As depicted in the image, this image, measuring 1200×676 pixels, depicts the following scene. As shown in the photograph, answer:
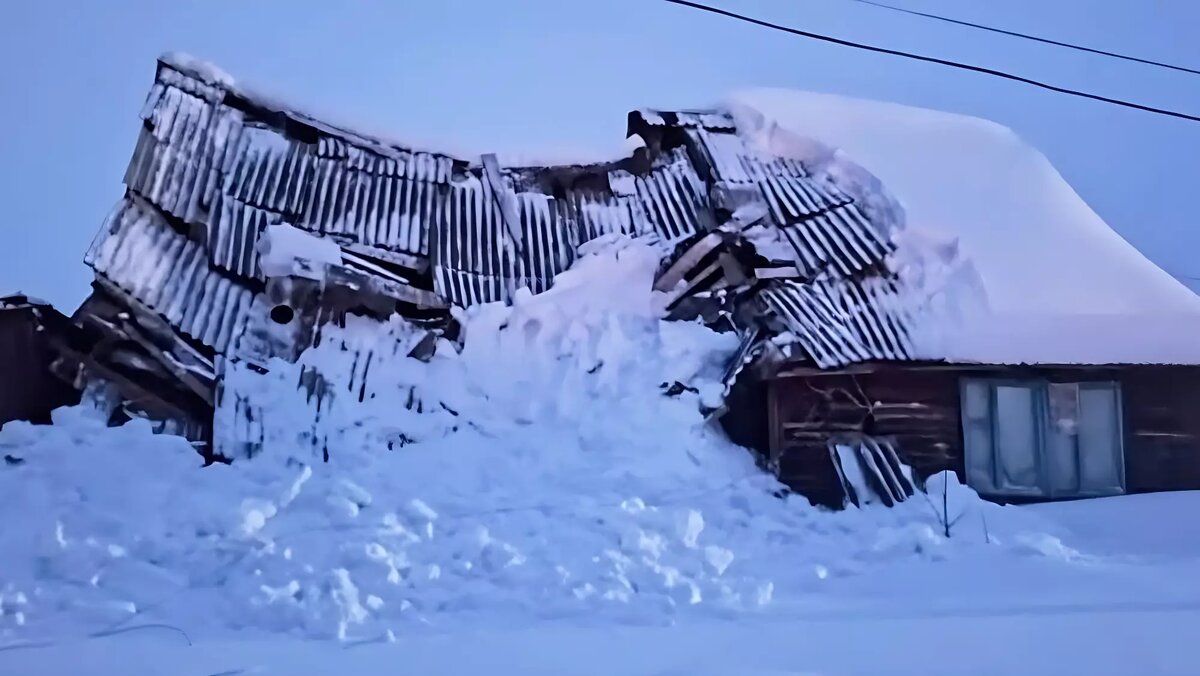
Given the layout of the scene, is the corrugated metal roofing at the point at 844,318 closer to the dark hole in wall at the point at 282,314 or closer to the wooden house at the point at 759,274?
the wooden house at the point at 759,274

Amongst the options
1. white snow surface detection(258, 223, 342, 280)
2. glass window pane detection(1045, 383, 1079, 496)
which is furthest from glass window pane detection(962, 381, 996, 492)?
white snow surface detection(258, 223, 342, 280)

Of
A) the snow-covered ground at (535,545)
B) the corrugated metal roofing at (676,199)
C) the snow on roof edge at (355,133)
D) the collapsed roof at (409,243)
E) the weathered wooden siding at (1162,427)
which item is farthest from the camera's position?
the weathered wooden siding at (1162,427)

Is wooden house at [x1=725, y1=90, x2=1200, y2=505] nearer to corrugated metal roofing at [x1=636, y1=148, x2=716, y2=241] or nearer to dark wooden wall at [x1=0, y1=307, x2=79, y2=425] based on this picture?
corrugated metal roofing at [x1=636, y1=148, x2=716, y2=241]

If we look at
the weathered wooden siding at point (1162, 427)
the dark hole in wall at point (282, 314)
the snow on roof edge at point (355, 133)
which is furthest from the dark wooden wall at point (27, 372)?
the weathered wooden siding at point (1162, 427)

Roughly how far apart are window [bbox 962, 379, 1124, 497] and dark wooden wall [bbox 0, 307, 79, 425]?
2252mm

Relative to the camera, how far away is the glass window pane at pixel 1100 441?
2.69 metres

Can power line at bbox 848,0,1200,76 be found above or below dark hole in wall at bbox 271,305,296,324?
above

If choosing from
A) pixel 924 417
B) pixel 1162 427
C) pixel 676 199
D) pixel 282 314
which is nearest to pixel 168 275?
pixel 282 314

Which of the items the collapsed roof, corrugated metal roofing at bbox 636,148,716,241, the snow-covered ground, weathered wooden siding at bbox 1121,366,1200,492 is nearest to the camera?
the snow-covered ground

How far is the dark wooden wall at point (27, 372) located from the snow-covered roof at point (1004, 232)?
5.87ft

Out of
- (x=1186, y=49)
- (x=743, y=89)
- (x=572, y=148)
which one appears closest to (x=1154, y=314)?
(x=1186, y=49)

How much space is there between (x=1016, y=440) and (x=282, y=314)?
1911 millimetres

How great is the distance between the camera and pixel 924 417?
104 inches

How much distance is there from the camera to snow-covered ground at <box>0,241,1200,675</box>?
7.43 feet
